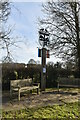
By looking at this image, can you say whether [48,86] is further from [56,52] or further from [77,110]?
[77,110]

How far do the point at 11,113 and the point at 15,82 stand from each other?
3.14 metres

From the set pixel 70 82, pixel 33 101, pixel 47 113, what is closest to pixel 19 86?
pixel 33 101

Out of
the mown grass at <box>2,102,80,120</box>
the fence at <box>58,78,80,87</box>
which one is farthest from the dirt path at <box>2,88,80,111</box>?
the fence at <box>58,78,80,87</box>

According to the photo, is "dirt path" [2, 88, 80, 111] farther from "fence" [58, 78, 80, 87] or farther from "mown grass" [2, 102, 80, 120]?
"fence" [58, 78, 80, 87]

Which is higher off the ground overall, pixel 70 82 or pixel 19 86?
pixel 19 86

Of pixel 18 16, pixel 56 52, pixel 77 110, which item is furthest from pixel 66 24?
pixel 77 110

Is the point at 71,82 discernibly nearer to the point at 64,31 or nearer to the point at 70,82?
the point at 70,82

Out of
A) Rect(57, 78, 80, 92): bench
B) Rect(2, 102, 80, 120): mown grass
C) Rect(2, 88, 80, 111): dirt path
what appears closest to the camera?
Rect(2, 102, 80, 120): mown grass

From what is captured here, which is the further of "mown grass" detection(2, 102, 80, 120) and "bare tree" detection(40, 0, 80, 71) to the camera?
"bare tree" detection(40, 0, 80, 71)

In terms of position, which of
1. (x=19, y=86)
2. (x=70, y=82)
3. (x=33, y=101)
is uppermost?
(x=19, y=86)

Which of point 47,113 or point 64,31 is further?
point 64,31

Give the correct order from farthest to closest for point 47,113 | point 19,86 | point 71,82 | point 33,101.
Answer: point 71,82 < point 19,86 < point 33,101 < point 47,113

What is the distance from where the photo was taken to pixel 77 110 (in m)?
5.33

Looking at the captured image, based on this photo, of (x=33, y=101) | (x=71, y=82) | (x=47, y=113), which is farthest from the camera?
(x=71, y=82)
